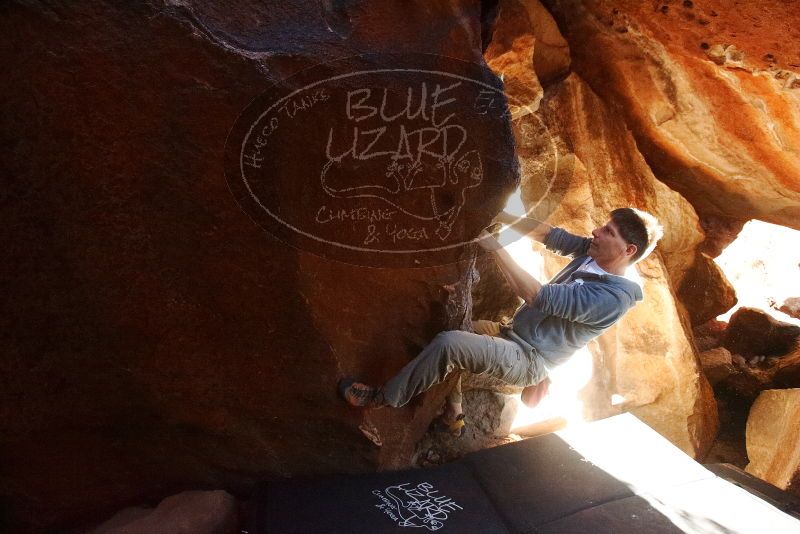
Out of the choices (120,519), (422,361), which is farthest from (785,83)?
(120,519)

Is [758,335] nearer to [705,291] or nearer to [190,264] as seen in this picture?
[705,291]

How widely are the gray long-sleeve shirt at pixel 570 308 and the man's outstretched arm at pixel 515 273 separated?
4cm

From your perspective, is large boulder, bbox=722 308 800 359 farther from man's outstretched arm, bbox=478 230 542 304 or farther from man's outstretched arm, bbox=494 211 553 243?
man's outstretched arm, bbox=478 230 542 304

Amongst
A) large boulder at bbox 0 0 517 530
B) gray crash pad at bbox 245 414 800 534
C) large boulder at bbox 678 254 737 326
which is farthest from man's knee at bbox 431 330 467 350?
large boulder at bbox 678 254 737 326

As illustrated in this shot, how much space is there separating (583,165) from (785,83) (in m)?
1.82

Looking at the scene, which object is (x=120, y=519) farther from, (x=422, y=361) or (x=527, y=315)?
(x=527, y=315)

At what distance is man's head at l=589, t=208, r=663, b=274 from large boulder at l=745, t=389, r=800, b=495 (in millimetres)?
3536

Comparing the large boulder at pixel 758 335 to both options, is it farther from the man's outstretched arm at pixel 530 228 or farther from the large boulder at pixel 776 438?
the man's outstretched arm at pixel 530 228

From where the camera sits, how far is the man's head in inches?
109

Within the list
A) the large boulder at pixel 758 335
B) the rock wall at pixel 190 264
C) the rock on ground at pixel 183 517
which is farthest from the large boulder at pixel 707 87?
the rock on ground at pixel 183 517

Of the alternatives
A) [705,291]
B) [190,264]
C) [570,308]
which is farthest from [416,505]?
[705,291]

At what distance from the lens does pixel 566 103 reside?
4.89 m

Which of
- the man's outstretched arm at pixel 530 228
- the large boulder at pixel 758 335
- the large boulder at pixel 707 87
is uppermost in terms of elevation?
the large boulder at pixel 707 87

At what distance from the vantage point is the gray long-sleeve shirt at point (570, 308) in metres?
2.63
